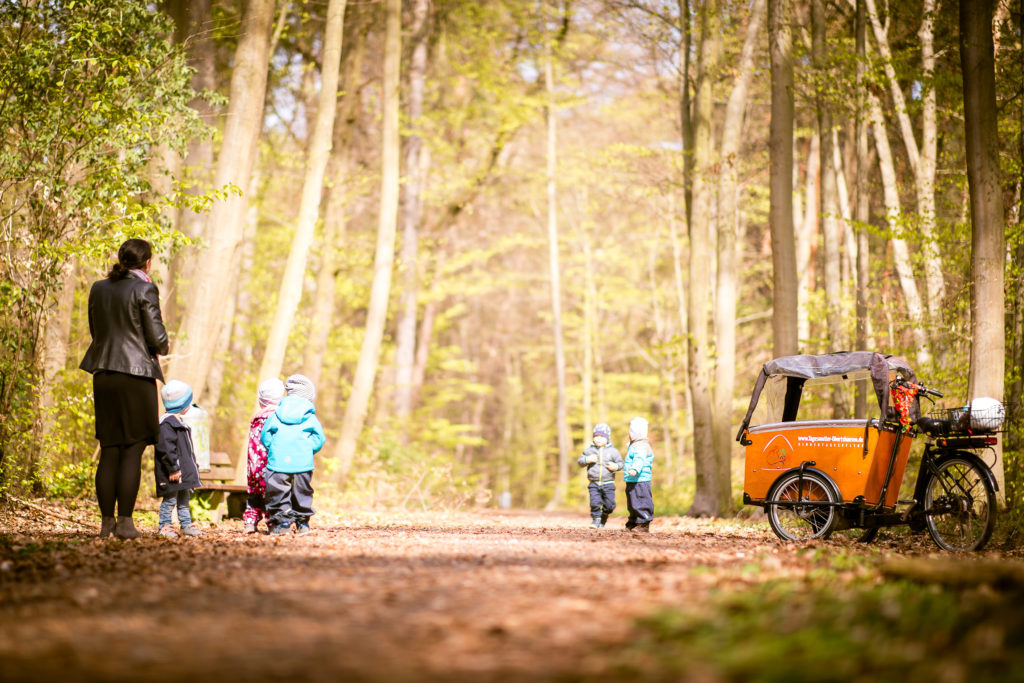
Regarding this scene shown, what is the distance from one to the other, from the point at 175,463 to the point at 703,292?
994 cm

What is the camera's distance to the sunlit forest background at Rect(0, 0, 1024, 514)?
9.34 meters

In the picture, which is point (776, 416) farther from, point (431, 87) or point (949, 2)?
point (431, 87)

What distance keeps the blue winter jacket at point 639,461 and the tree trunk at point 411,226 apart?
41.4 ft

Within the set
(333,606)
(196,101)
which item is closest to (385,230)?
(196,101)

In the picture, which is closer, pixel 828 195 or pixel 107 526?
pixel 107 526

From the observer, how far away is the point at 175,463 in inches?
316

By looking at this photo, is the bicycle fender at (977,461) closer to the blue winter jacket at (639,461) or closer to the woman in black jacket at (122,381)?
the blue winter jacket at (639,461)

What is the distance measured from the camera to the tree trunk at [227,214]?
Result: 11.7 meters

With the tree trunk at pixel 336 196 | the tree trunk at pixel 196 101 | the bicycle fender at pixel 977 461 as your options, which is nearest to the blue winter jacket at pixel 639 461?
the bicycle fender at pixel 977 461

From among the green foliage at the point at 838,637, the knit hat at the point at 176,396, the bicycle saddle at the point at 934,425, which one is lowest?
the green foliage at the point at 838,637

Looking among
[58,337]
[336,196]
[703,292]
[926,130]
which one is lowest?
[58,337]

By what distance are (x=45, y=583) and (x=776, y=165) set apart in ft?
40.8

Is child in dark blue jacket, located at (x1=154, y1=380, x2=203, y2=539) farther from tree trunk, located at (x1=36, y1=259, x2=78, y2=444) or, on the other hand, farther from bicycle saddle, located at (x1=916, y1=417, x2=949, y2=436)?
bicycle saddle, located at (x1=916, y1=417, x2=949, y2=436)

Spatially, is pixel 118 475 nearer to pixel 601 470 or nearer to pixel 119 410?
pixel 119 410
